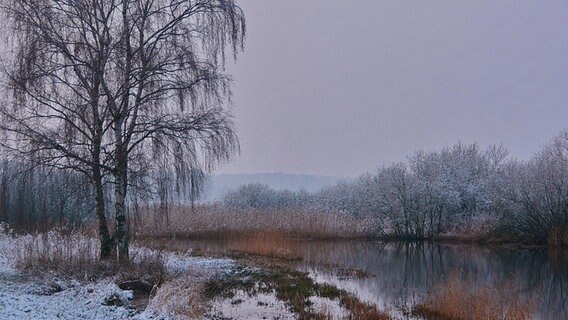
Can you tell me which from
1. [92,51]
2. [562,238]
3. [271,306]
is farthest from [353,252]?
[92,51]

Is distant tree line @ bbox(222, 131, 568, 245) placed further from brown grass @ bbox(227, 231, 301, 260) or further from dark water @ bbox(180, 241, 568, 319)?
brown grass @ bbox(227, 231, 301, 260)

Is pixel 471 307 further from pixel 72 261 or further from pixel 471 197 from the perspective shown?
pixel 471 197

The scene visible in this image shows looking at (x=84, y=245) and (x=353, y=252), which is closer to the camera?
(x=84, y=245)

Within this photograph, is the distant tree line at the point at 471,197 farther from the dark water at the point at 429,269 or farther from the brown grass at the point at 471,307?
the brown grass at the point at 471,307

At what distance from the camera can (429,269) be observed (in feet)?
63.7

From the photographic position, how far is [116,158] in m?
12.7

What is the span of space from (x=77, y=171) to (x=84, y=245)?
1811 mm

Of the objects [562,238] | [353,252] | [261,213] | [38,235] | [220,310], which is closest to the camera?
[220,310]

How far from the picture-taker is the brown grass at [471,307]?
10.1m

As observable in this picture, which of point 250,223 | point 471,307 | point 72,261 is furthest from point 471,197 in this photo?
point 72,261

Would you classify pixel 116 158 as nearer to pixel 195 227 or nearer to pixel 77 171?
pixel 77 171

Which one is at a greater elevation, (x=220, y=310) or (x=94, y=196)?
(x=94, y=196)

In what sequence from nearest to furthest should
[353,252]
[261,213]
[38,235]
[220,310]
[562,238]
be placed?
[220,310], [38,235], [353,252], [562,238], [261,213]

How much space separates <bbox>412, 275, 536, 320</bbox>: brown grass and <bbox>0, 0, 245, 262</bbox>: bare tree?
6.09m
